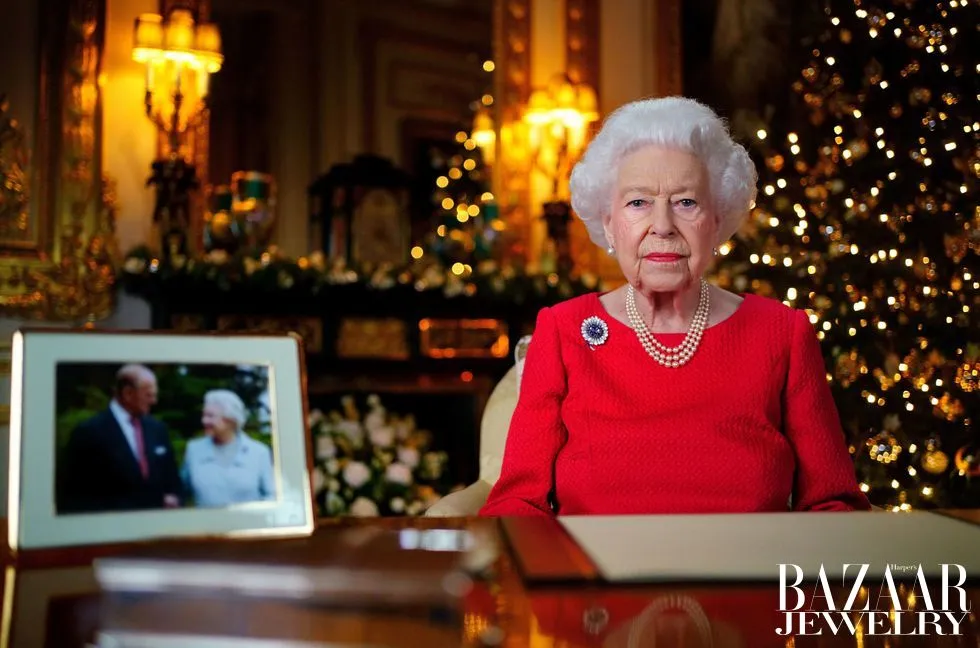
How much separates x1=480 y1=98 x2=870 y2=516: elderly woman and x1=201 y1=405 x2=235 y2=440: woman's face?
651 mm

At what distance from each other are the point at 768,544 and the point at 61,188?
13.7 feet

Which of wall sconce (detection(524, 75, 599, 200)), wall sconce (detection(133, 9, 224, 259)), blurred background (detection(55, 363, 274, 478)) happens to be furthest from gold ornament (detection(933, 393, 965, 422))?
blurred background (detection(55, 363, 274, 478))

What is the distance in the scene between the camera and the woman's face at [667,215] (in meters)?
1.68

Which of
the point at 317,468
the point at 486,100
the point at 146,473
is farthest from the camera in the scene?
the point at 486,100

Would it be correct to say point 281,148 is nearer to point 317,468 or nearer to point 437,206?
point 437,206

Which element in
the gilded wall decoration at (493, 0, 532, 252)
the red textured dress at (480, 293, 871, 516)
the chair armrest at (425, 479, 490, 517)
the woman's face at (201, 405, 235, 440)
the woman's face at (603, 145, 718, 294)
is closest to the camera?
the woman's face at (201, 405, 235, 440)

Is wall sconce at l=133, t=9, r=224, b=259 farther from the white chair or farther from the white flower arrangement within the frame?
the white chair

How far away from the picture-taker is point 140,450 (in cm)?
94

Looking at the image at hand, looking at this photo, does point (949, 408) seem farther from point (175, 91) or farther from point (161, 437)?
point (161, 437)

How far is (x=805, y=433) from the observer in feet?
5.37

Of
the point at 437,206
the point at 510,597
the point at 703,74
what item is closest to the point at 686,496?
the point at 510,597

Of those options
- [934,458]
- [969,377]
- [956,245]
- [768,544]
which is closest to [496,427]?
[768,544]

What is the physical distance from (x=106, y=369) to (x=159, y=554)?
21 cm

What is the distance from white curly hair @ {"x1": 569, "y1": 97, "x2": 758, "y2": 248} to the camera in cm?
170
